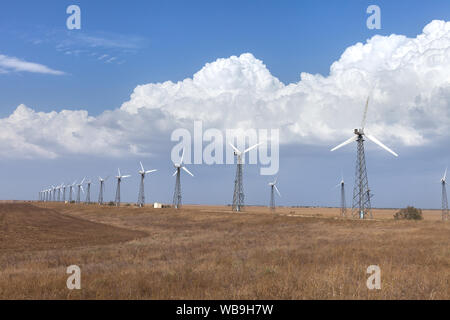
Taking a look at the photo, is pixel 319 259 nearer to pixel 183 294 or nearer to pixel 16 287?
pixel 183 294

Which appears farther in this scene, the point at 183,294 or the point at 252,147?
the point at 252,147

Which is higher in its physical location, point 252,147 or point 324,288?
point 252,147

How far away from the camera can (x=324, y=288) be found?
43.9 ft

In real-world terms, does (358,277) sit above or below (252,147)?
below

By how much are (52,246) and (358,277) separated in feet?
83.0

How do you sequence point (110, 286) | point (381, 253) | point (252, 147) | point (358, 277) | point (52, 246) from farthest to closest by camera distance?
point (252, 147)
point (52, 246)
point (381, 253)
point (358, 277)
point (110, 286)

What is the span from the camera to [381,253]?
2311 centimetres
